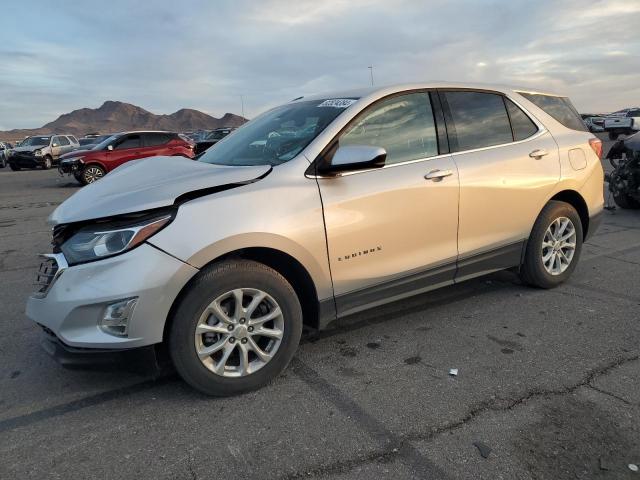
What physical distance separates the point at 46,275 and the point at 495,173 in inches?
125

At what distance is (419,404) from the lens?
286 centimetres

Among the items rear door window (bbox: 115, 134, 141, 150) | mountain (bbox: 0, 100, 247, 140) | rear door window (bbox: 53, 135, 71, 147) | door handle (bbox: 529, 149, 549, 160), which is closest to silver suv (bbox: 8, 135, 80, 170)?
rear door window (bbox: 53, 135, 71, 147)

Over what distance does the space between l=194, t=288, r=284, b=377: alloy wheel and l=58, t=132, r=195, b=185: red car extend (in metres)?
13.6

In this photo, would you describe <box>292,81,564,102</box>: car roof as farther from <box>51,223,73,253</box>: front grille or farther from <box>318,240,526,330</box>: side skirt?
<box>51,223,73,253</box>: front grille

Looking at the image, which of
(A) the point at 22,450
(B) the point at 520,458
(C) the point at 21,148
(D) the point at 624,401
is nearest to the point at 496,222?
(D) the point at 624,401

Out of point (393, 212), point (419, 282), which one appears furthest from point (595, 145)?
point (393, 212)

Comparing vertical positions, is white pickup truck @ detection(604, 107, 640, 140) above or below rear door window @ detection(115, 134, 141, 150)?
below

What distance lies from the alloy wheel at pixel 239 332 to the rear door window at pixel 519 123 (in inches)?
104

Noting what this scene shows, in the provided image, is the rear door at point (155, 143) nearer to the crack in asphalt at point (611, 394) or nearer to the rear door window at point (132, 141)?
the rear door window at point (132, 141)

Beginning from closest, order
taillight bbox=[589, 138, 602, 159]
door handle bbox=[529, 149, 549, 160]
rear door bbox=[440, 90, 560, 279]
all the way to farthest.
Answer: rear door bbox=[440, 90, 560, 279] → door handle bbox=[529, 149, 549, 160] → taillight bbox=[589, 138, 602, 159]

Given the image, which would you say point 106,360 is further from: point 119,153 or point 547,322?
point 119,153

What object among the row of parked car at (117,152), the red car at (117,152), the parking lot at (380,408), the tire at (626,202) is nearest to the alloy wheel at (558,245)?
the parking lot at (380,408)

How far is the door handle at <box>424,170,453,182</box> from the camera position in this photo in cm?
361

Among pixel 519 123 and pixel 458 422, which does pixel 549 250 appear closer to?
pixel 519 123
